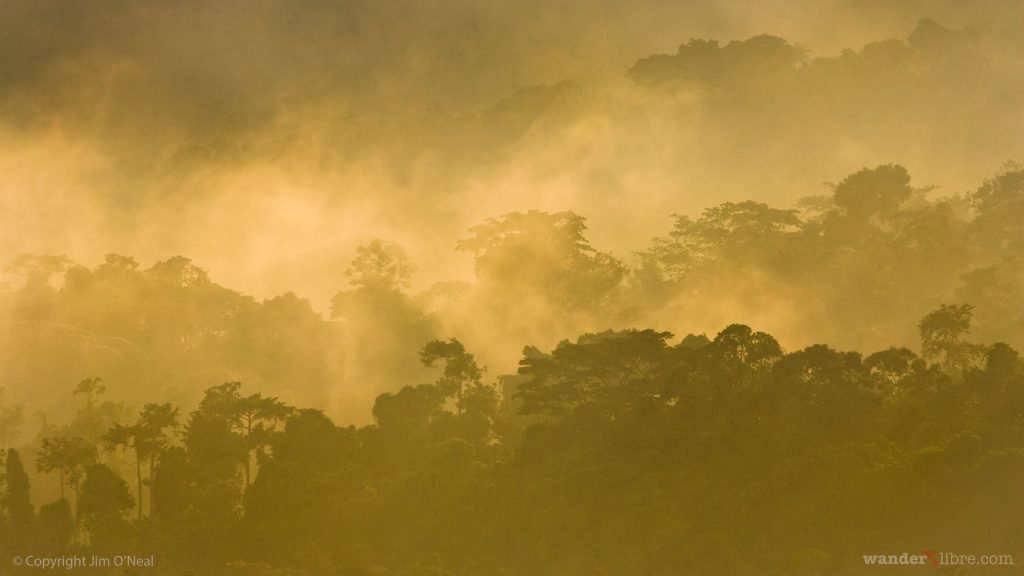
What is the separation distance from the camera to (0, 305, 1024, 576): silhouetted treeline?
1943 inches

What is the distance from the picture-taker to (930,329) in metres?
61.6

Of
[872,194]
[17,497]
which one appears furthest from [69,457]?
[872,194]

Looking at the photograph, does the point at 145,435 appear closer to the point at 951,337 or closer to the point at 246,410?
the point at 246,410

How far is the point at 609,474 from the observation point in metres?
54.0

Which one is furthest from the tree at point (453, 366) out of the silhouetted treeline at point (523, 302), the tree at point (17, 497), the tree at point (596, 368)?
the tree at point (17, 497)

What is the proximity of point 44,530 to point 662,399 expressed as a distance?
32.1m

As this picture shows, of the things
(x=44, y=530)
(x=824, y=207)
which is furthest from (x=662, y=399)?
(x=824, y=207)
